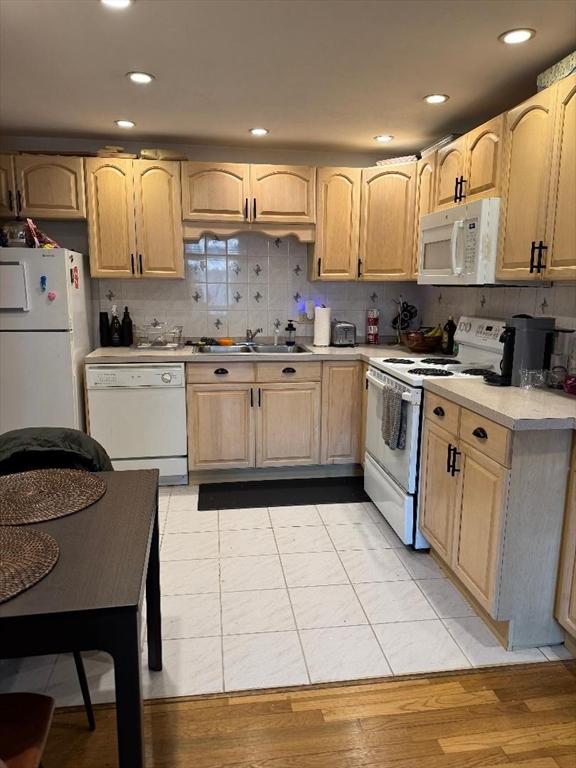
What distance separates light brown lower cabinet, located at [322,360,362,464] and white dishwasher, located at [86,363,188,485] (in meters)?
0.97

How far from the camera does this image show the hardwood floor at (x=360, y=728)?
161 centimetres

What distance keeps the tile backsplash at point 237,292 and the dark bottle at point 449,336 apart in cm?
76

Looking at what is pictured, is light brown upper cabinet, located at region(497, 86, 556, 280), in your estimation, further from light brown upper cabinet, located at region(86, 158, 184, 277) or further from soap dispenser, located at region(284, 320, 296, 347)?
light brown upper cabinet, located at region(86, 158, 184, 277)

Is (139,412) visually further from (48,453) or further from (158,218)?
(48,453)

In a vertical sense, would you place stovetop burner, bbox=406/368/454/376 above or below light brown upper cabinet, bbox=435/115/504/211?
below

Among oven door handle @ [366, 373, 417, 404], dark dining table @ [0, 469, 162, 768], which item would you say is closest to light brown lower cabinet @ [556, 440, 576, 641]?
oven door handle @ [366, 373, 417, 404]

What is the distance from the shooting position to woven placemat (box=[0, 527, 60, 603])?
1.07m

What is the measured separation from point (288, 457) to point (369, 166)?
7.53ft

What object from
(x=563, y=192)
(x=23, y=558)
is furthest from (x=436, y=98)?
(x=23, y=558)

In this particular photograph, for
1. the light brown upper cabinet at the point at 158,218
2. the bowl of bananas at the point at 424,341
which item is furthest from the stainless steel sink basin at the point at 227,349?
the bowl of bananas at the point at 424,341

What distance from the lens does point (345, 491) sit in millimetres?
3684

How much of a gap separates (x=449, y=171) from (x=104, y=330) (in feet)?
8.33

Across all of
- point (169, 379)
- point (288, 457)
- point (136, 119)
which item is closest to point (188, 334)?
point (169, 379)

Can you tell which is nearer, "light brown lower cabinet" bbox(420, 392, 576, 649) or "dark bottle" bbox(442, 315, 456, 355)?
"light brown lower cabinet" bbox(420, 392, 576, 649)
